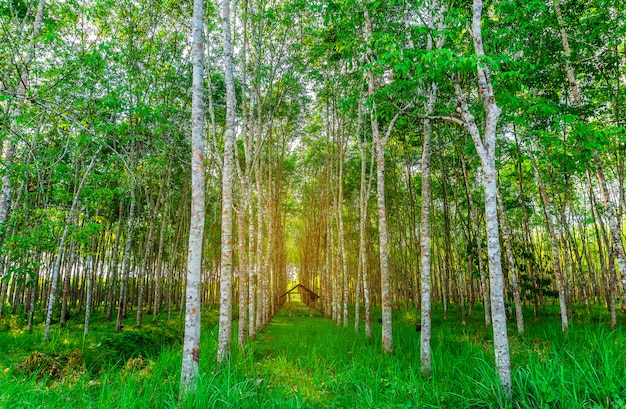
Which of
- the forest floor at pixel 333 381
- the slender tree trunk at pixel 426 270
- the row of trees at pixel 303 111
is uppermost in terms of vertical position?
the row of trees at pixel 303 111

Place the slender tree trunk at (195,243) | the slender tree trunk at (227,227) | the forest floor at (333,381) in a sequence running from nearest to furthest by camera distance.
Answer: the forest floor at (333,381)
the slender tree trunk at (195,243)
the slender tree trunk at (227,227)

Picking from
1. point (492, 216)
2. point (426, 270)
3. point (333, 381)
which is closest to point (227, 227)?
point (333, 381)

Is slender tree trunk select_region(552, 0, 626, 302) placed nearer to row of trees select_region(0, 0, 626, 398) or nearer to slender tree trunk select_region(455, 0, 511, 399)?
row of trees select_region(0, 0, 626, 398)

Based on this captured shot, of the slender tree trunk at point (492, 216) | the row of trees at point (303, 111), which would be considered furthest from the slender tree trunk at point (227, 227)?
the slender tree trunk at point (492, 216)

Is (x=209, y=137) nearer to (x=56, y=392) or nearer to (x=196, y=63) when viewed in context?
(x=196, y=63)

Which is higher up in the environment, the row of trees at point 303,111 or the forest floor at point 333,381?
the row of trees at point 303,111

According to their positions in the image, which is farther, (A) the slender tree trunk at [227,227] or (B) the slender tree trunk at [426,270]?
(A) the slender tree trunk at [227,227]

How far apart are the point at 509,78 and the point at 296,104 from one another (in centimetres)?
1090

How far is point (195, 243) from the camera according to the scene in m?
4.91

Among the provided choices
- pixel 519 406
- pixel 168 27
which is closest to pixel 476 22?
pixel 519 406

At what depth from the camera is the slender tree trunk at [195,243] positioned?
4.66 m

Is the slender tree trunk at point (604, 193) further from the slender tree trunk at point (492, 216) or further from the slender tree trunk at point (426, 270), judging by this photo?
the slender tree trunk at point (492, 216)

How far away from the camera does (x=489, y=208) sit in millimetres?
4539

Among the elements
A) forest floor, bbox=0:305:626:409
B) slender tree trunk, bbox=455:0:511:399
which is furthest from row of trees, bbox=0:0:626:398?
forest floor, bbox=0:305:626:409
